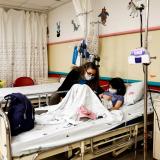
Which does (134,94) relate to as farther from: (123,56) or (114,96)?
(123,56)

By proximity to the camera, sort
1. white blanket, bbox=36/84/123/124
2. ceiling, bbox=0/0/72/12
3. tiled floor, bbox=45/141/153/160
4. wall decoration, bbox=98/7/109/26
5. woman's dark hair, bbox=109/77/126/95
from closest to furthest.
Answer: white blanket, bbox=36/84/123/124
tiled floor, bbox=45/141/153/160
woman's dark hair, bbox=109/77/126/95
wall decoration, bbox=98/7/109/26
ceiling, bbox=0/0/72/12

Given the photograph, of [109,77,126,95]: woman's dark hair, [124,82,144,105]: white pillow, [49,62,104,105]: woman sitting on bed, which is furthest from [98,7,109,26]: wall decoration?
[124,82,144,105]: white pillow

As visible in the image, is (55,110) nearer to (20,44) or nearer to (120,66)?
(120,66)

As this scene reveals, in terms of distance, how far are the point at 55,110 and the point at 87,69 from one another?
2.50 feet

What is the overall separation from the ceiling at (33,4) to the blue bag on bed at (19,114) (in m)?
3.03

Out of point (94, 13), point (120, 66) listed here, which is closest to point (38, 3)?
point (94, 13)

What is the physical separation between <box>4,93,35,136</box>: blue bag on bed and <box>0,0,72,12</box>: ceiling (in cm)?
303

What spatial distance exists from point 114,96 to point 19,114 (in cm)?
131

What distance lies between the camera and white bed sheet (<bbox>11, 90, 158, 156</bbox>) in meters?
1.64

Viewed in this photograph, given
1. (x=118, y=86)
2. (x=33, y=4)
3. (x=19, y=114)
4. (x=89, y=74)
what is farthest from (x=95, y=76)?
(x=33, y=4)

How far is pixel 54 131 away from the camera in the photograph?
1.83m

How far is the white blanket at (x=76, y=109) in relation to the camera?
2.14 m

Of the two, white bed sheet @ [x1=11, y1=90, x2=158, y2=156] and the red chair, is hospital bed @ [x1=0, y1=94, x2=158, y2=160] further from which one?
the red chair

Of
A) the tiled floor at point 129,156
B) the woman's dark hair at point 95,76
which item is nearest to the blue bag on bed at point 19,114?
the tiled floor at point 129,156
